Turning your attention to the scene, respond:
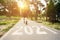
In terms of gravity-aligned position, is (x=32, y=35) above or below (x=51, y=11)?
below

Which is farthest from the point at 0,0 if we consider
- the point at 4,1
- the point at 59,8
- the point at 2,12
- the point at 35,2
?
the point at 35,2

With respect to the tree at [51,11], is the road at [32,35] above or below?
below

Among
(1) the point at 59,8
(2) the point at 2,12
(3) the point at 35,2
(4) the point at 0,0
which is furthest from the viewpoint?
(3) the point at 35,2

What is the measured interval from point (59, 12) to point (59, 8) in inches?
45.7

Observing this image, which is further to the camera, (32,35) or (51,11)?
(51,11)

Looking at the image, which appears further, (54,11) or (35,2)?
(35,2)

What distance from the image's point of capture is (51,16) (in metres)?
40.2

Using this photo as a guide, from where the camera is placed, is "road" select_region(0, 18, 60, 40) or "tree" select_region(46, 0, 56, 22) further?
"tree" select_region(46, 0, 56, 22)

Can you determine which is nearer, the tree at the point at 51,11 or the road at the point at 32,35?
the road at the point at 32,35

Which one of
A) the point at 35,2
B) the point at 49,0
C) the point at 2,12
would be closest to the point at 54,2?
the point at 49,0

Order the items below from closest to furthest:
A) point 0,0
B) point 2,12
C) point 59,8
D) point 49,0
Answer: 1. point 0,0
2. point 2,12
3. point 59,8
4. point 49,0

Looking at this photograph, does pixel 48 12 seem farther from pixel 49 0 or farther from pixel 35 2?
pixel 35 2

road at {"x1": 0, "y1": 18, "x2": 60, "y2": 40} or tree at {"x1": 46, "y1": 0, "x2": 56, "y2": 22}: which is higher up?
tree at {"x1": 46, "y1": 0, "x2": 56, "y2": 22}

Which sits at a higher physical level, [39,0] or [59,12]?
[39,0]
